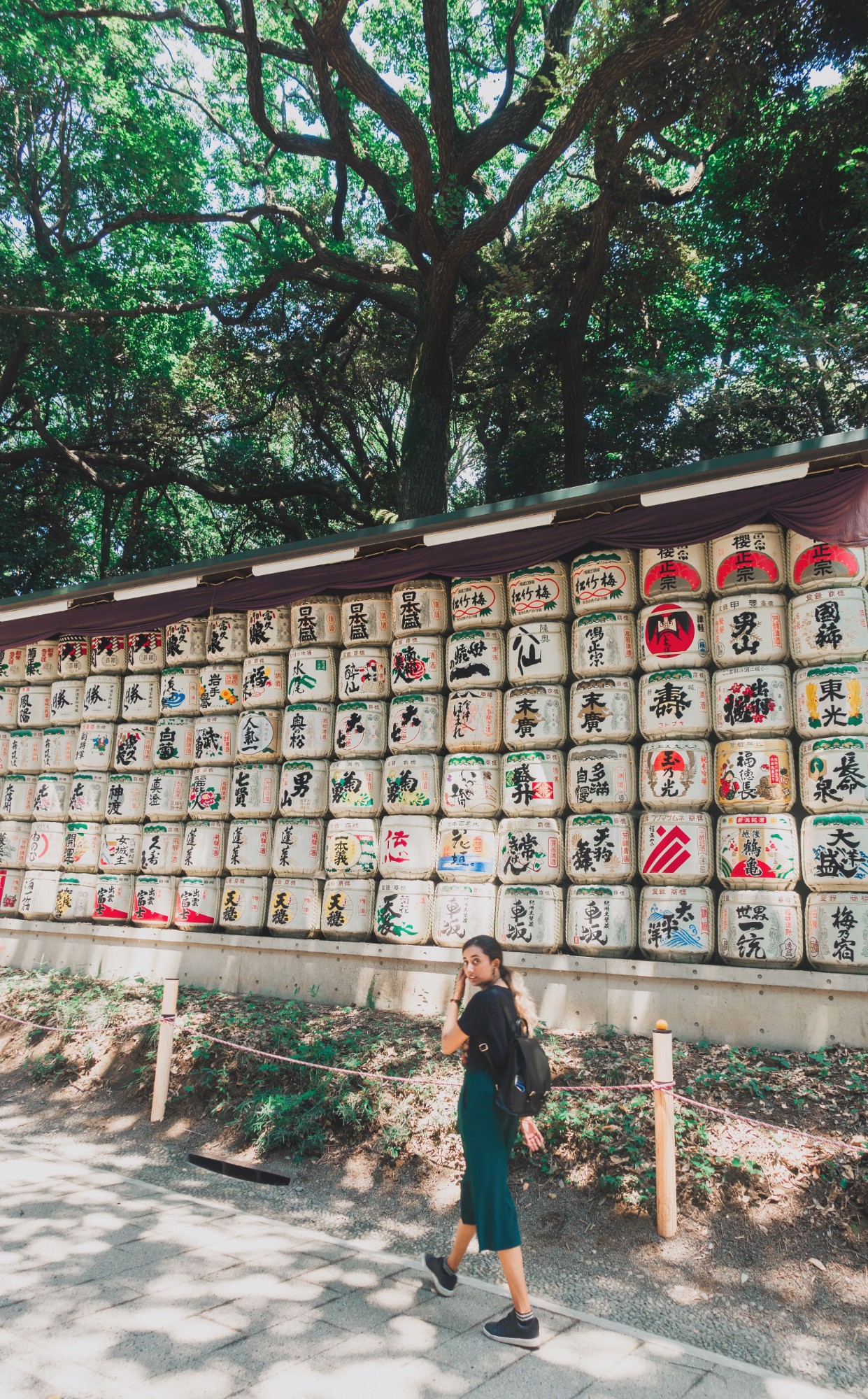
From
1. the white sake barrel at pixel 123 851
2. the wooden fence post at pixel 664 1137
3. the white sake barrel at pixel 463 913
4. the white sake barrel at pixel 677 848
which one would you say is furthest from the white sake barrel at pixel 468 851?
the white sake barrel at pixel 123 851

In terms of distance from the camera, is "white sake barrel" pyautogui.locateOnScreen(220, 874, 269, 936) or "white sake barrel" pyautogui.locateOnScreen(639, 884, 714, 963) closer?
"white sake barrel" pyautogui.locateOnScreen(639, 884, 714, 963)

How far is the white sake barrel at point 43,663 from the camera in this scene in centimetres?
855

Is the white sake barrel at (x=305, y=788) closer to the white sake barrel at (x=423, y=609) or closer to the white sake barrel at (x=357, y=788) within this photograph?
the white sake barrel at (x=357, y=788)

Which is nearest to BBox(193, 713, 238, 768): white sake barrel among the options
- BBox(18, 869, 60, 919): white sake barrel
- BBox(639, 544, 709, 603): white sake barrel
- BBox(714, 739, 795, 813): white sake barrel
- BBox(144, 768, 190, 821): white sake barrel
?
BBox(144, 768, 190, 821): white sake barrel

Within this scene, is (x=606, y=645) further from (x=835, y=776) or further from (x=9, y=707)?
(x=9, y=707)

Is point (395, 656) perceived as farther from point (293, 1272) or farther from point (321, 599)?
point (293, 1272)

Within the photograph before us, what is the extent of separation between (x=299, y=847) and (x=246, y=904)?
0.65 m

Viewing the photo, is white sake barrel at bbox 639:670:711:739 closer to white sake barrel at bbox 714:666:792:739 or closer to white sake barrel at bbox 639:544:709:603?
white sake barrel at bbox 714:666:792:739

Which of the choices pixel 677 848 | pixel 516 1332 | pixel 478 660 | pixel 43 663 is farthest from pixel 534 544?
pixel 43 663

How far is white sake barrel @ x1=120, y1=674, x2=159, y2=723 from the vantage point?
7895mm

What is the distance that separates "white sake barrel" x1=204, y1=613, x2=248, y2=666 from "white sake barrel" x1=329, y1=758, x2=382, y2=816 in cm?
153

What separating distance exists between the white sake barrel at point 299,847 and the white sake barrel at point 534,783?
5.08ft

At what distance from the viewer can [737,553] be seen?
5.66m

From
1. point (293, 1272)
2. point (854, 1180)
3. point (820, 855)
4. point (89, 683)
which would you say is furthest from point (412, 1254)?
point (89, 683)
